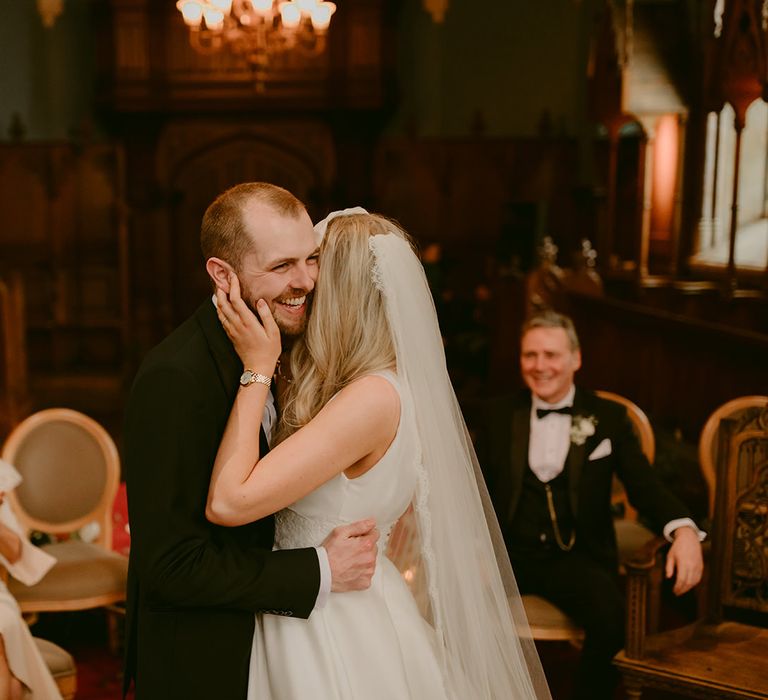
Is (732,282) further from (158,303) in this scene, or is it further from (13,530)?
(158,303)

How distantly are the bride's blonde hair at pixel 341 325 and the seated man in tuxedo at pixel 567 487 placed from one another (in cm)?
148

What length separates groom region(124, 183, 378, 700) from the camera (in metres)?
1.75

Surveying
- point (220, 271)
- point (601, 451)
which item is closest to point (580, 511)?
point (601, 451)

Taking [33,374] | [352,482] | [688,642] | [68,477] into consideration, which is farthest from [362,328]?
[33,374]

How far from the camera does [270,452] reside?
5.91ft

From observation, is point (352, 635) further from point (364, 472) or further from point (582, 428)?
point (582, 428)

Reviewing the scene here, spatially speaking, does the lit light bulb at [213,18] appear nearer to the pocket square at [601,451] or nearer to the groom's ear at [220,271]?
the pocket square at [601,451]

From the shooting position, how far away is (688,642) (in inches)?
116

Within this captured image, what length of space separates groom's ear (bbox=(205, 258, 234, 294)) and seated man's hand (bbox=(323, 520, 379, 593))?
20.8 inches

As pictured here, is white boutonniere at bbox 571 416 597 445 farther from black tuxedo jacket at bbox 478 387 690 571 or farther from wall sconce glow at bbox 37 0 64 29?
wall sconce glow at bbox 37 0 64 29

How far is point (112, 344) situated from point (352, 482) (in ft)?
31.4

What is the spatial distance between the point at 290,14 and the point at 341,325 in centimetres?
611

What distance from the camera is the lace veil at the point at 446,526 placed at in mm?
1997

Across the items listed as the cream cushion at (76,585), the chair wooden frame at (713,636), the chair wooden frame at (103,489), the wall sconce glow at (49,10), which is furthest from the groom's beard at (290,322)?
the wall sconce glow at (49,10)
